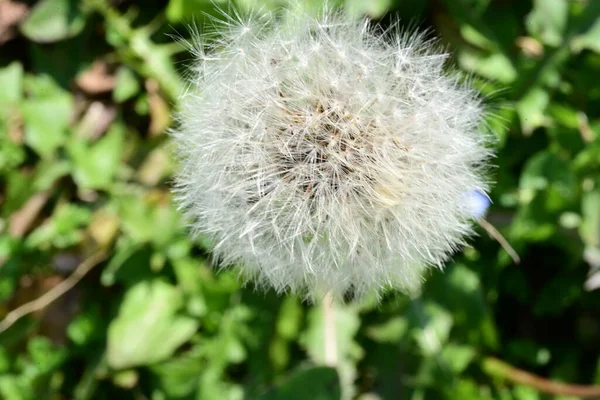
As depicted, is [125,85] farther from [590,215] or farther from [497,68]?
[590,215]

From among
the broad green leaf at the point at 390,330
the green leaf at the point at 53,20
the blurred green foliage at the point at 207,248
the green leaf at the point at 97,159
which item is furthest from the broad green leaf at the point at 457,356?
the green leaf at the point at 53,20

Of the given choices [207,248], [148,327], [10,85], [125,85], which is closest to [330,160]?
[207,248]

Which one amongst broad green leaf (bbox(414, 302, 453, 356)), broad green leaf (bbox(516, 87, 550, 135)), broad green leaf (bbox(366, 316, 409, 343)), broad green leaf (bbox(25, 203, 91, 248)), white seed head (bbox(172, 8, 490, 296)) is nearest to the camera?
white seed head (bbox(172, 8, 490, 296))

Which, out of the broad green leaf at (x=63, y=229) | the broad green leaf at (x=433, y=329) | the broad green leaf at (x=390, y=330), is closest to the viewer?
the broad green leaf at (x=433, y=329)

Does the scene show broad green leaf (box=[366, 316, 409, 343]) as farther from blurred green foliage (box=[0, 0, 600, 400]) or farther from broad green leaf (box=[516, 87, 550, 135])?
broad green leaf (box=[516, 87, 550, 135])

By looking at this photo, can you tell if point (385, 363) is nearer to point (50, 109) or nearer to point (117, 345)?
point (117, 345)

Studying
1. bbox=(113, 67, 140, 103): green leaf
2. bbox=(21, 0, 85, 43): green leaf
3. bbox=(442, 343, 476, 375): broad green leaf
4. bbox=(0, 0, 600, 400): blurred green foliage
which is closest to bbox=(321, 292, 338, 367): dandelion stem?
bbox=(0, 0, 600, 400): blurred green foliage

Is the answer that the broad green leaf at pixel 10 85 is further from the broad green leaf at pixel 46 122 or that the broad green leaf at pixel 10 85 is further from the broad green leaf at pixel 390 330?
the broad green leaf at pixel 390 330
